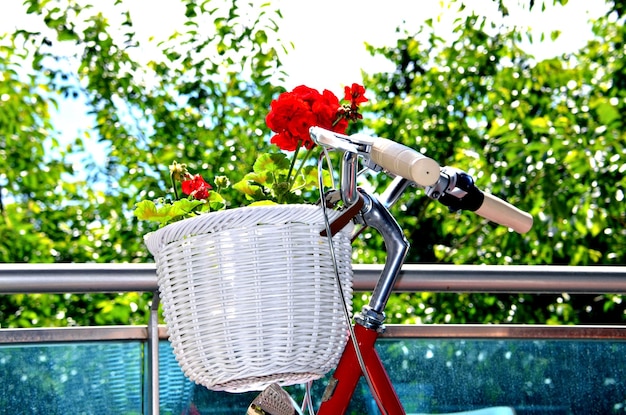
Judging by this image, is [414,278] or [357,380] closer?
[357,380]

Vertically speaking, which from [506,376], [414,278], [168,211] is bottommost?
[506,376]

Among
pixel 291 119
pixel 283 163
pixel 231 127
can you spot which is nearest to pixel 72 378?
pixel 283 163

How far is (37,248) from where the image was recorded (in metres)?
4.50

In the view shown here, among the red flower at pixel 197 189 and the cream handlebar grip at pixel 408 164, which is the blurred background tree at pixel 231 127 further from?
the cream handlebar grip at pixel 408 164

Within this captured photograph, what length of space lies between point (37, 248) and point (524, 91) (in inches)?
102

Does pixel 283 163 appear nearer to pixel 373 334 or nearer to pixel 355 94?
pixel 355 94

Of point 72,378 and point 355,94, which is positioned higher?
point 355,94

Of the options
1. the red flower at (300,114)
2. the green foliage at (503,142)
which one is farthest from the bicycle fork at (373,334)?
the green foliage at (503,142)

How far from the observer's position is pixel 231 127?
15.0ft

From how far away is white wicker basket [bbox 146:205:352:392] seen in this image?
1.18 m

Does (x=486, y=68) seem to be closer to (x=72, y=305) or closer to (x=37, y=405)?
(x=72, y=305)

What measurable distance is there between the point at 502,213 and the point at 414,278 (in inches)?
28.5

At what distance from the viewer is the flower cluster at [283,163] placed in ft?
3.87

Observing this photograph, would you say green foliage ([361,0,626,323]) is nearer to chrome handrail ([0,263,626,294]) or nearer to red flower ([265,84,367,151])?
chrome handrail ([0,263,626,294])
